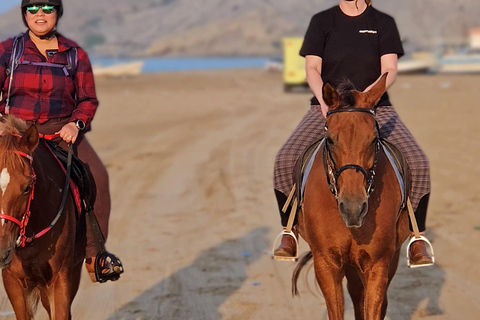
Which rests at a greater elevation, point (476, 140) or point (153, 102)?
point (476, 140)

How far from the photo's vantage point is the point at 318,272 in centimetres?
594

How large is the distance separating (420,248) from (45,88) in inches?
130

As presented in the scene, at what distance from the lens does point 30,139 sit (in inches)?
208

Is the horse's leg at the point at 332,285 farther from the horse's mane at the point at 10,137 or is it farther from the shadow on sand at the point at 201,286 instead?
the horse's mane at the point at 10,137

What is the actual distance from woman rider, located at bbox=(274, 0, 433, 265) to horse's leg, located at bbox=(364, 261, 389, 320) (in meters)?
0.75

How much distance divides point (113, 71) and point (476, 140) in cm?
4610

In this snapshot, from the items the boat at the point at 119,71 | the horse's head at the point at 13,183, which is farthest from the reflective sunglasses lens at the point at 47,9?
the boat at the point at 119,71

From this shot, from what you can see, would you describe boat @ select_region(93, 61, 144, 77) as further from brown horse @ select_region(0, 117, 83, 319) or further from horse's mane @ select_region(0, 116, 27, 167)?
horse's mane @ select_region(0, 116, 27, 167)

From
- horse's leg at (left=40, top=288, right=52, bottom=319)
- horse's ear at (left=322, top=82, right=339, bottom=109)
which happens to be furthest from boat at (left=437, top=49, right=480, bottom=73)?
horse's leg at (left=40, top=288, right=52, bottom=319)

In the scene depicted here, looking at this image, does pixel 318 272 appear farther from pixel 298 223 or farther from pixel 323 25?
pixel 323 25

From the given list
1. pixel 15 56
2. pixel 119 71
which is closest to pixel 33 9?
pixel 15 56

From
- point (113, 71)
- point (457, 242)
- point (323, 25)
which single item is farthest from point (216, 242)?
point (113, 71)

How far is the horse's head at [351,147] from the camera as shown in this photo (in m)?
5.11

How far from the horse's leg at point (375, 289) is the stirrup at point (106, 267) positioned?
2.15m
